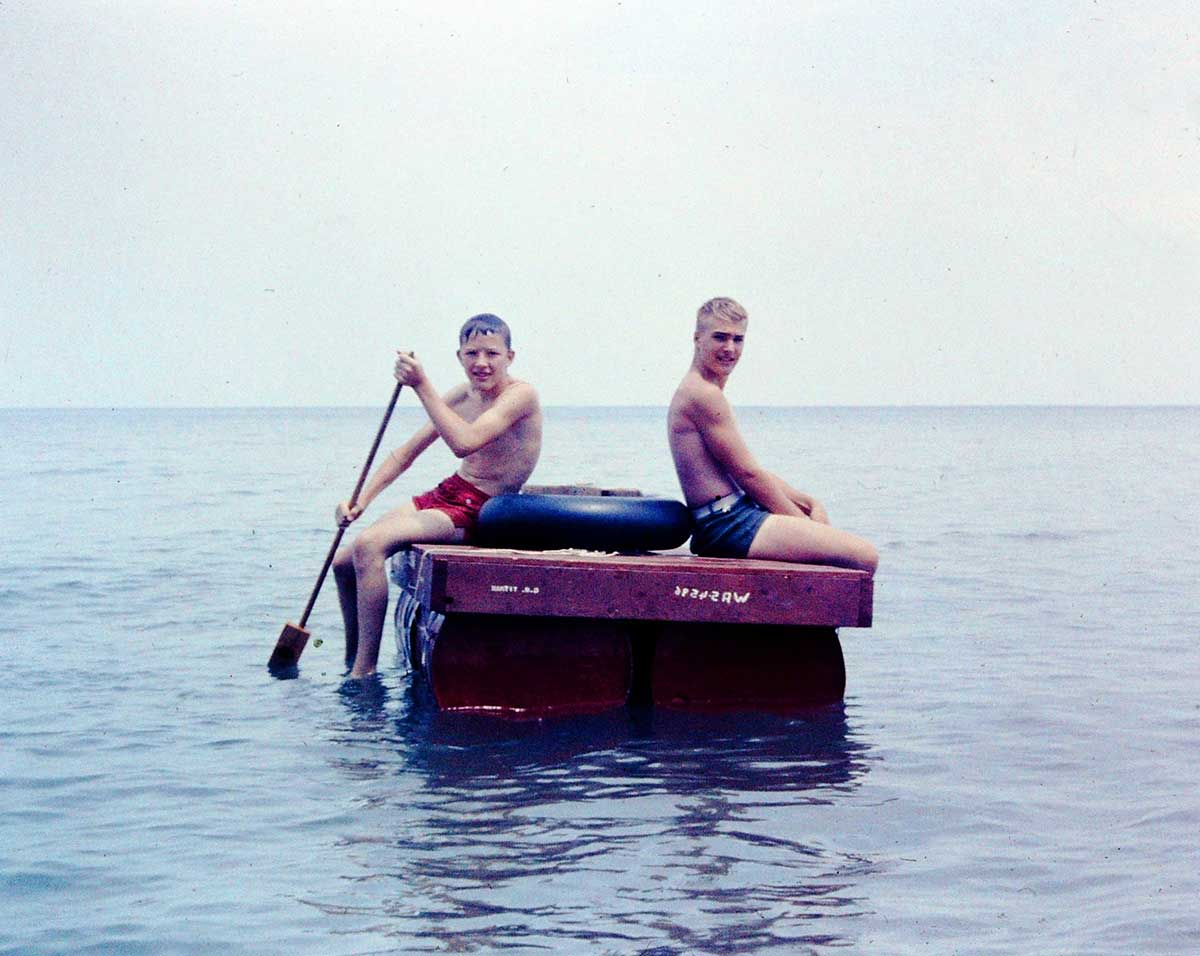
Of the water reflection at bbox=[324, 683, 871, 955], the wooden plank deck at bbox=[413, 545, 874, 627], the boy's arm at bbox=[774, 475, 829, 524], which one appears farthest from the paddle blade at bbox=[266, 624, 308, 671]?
the boy's arm at bbox=[774, 475, 829, 524]

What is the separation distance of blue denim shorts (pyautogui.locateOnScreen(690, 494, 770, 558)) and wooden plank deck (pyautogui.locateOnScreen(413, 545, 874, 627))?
46cm

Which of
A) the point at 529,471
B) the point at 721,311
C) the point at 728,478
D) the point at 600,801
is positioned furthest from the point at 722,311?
the point at 600,801

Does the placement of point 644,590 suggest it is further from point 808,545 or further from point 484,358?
point 484,358

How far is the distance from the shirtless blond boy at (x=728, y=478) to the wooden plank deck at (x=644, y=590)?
1.21 feet

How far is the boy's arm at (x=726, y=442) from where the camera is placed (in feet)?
23.5

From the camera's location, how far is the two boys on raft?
284 inches

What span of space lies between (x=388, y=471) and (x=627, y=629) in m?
1.92

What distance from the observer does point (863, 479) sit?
31.3 metres

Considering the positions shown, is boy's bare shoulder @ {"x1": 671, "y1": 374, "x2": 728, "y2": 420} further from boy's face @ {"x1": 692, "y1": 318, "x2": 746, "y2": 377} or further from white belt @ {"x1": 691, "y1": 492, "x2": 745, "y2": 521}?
white belt @ {"x1": 691, "y1": 492, "x2": 745, "y2": 521}

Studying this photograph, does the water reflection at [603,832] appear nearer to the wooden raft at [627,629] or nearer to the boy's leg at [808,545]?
the wooden raft at [627,629]

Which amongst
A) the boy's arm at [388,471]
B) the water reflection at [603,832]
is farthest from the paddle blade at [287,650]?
the water reflection at [603,832]

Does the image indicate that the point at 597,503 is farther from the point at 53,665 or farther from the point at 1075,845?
the point at 53,665

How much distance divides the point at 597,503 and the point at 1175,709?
10.5 ft

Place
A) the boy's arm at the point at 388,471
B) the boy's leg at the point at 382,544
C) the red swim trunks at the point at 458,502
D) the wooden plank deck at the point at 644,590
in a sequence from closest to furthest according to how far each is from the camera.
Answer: the wooden plank deck at the point at 644,590
the boy's leg at the point at 382,544
the red swim trunks at the point at 458,502
the boy's arm at the point at 388,471
